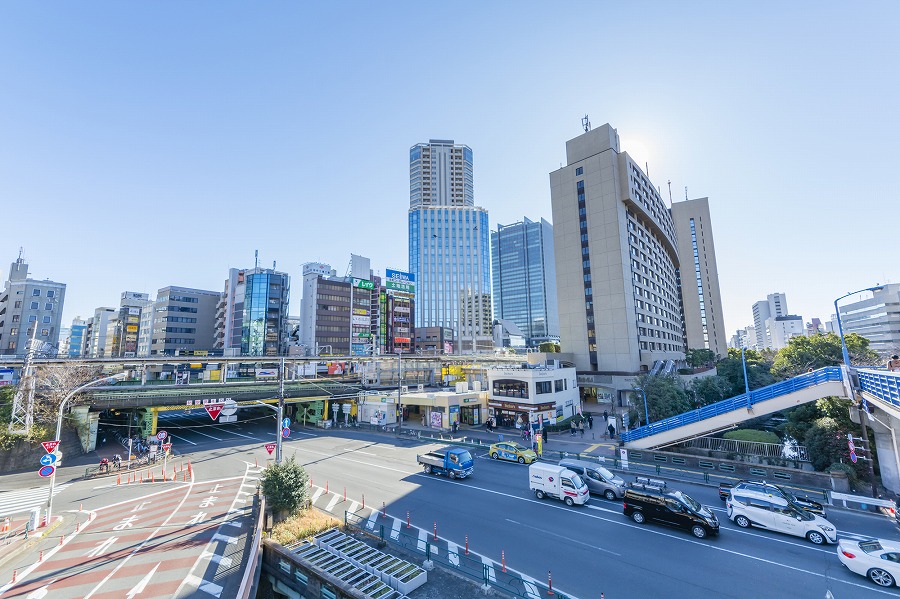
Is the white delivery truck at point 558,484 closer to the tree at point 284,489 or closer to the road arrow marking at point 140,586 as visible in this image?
the tree at point 284,489

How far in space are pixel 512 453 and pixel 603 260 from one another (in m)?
46.6

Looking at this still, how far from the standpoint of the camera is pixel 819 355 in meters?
49.4

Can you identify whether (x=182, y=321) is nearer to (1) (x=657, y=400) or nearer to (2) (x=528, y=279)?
(1) (x=657, y=400)

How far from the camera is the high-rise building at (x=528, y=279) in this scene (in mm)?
174125

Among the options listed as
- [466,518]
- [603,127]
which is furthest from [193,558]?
[603,127]

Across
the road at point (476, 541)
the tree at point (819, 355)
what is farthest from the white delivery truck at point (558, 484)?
the tree at point (819, 355)

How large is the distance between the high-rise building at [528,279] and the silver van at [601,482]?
146519 mm

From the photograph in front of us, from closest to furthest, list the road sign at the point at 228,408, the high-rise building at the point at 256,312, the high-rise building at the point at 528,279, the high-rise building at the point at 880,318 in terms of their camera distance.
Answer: the road sign at the point at 228,408, the high-rise building at the point at 256,312, the high-rise building at the point at 880,318, the high-rise building at the point at 528,279

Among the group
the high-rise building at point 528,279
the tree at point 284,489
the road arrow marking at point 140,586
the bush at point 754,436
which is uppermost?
the high-rise building at point 528,279

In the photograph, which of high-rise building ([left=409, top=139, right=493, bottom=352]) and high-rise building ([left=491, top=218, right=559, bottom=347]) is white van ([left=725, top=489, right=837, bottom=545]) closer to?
high-rise building ([left=409, top=139, right=493, bottom=352])

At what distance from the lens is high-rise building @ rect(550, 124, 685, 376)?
64.6 meters

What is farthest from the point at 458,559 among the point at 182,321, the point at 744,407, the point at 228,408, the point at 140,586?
the point at 182,321

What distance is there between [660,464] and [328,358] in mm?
40141

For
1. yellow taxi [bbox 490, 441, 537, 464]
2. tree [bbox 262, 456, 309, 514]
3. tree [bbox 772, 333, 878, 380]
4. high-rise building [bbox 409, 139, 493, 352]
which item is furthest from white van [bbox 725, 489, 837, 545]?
high-rise building [bbox 409, 139, 493, 352]
